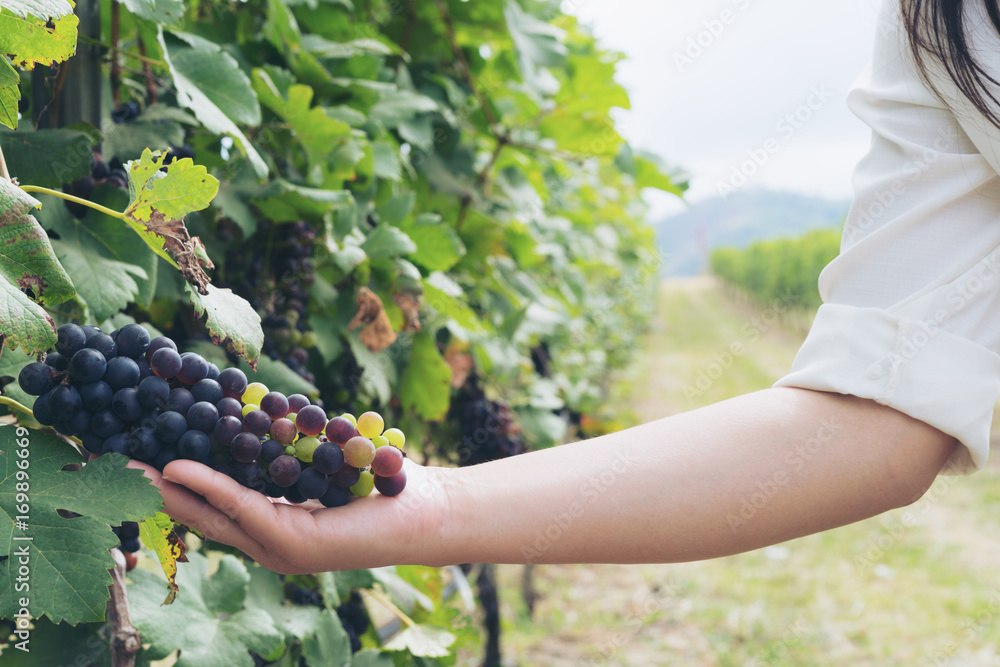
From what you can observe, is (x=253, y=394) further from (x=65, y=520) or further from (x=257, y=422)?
(x=65, y=520)

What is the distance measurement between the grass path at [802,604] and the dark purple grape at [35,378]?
2774mm

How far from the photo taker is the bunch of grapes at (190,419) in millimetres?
719

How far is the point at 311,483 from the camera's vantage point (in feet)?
2.61

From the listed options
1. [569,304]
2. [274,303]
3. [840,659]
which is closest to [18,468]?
[274,303]

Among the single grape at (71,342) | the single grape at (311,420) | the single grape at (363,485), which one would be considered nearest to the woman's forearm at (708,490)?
the single grape at (363,485)

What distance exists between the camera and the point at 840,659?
3.92m

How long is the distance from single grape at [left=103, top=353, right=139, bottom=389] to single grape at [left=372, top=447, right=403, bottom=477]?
0.90ft

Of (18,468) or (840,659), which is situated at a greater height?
(18,468)

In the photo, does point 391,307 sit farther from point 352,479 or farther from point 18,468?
point 18,468

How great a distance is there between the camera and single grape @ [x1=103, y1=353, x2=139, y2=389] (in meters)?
0.72

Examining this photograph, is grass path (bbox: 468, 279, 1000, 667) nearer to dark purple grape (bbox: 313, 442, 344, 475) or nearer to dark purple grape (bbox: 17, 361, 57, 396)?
dark purple grape (bbox: 313, 442, 344, 475)

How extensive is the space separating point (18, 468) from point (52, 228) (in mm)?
365

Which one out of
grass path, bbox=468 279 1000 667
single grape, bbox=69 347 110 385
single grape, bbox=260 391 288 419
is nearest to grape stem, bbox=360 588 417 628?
single grape, bbox=260 391 288 419

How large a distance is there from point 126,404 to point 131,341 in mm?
74
